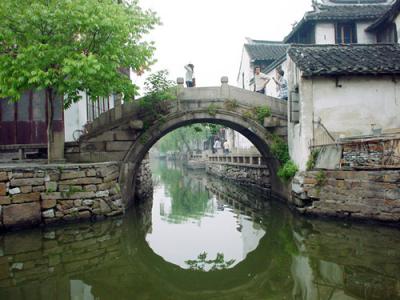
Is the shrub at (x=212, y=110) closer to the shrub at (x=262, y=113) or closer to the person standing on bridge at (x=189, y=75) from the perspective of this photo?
the shrub at (x=262, y=113)

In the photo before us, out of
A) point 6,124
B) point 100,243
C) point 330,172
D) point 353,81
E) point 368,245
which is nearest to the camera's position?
point 368,245

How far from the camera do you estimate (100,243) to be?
7.13 meters

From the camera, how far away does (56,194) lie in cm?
838

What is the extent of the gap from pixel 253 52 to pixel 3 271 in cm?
2128

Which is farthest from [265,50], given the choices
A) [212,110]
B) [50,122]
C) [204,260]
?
[204,260]

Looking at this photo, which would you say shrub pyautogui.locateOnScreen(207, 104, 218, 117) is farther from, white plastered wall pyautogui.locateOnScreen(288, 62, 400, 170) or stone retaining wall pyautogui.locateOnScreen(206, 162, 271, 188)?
stone retaining wall pyautogui.locateOnScreen(206, 162, 271, 188)

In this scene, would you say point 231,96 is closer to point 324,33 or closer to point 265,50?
point 324,33

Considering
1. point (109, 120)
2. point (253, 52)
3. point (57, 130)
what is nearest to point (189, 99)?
point (109, 120)

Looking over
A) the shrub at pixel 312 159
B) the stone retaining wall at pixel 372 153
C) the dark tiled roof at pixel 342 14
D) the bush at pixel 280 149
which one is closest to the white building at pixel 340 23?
the dark tiled roof at pixel 342 14

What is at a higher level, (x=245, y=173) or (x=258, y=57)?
(x=258, y=57)

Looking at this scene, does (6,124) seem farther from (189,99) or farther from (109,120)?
(189,99)

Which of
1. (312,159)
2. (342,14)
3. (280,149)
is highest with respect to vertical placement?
(342,14)

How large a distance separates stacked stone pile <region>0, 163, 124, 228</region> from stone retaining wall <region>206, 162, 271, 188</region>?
288 inches

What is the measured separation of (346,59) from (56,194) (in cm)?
897
